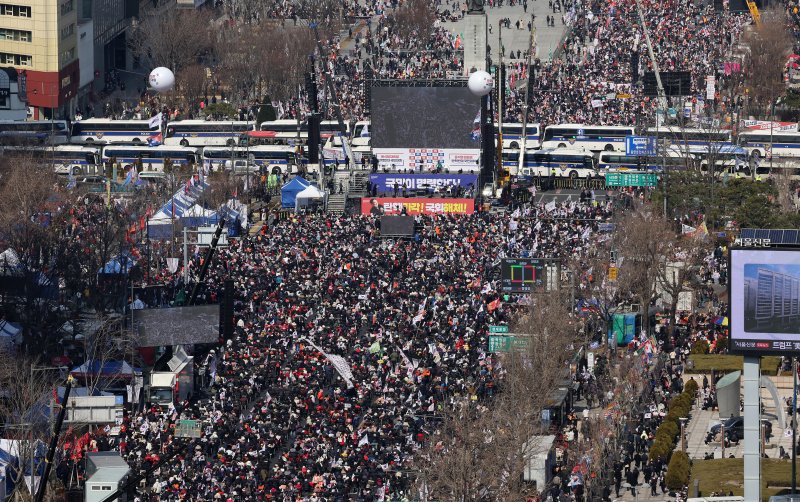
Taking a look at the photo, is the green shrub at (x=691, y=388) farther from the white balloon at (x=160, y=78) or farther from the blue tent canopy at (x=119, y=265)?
the white balloon at (x=160, y=78)

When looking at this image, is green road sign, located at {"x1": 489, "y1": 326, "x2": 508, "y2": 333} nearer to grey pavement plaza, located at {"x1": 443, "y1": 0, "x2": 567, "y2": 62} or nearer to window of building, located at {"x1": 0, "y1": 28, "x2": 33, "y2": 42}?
window of building, located at {"x1": 0, "y1": 28, "x2": 33, "y2": 42}

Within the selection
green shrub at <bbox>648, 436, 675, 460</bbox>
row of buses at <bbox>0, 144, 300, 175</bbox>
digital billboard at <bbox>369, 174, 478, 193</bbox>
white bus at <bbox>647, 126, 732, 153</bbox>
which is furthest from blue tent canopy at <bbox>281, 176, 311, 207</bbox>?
green shrub at <bbox>648, 436, 675, 460</bbox>

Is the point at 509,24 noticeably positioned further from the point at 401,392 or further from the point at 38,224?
the point at 401,392

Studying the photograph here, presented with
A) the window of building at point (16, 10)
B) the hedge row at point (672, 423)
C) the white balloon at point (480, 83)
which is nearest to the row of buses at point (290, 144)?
the window of building at point (16, 10)

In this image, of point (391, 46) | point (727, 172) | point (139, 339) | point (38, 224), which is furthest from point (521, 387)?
point (391, 46)

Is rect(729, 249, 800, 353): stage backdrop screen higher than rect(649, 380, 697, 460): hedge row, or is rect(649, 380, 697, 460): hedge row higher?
rect(729, 249, 800, 353): stage backdrop screen
